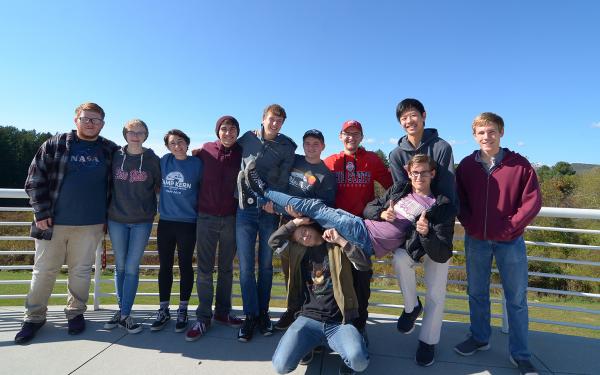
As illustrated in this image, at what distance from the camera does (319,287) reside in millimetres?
2848

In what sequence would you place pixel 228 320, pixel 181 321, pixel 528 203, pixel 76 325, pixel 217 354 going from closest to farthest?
pixel 528 203
pixel 217 354
pixel 76 325
pixel 181 321
pixel 228 320

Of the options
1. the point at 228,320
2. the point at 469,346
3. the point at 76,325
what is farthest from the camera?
the point at 228,320

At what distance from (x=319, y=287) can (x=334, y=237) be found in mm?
476

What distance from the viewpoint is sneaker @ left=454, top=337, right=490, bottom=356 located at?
2.99 meters

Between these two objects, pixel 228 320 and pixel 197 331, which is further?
pixel 228 320

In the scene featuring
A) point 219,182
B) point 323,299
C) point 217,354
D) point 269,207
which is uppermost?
point 219,182

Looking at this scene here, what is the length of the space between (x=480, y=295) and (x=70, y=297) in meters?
4.08

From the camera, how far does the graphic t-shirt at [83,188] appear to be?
321cm

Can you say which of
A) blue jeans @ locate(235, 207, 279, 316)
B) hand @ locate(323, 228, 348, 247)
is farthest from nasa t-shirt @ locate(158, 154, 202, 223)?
hand @ locate(323, 228, 348, 247)

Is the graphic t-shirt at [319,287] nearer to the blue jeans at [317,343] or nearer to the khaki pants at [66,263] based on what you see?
the blue jeans at [317,343]

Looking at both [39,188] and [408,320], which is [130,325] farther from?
[408,320]

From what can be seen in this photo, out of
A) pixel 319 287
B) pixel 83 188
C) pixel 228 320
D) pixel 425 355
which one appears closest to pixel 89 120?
pixel 83 188

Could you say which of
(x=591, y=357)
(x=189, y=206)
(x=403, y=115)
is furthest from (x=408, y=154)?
(x=591, y=357)

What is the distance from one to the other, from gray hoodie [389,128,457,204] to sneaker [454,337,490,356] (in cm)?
136
